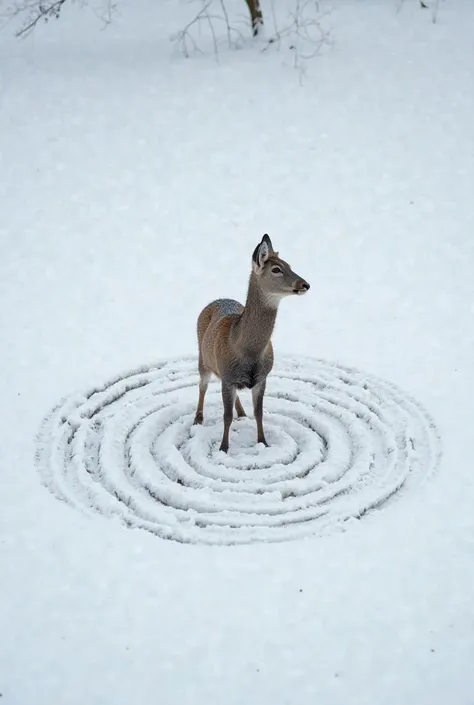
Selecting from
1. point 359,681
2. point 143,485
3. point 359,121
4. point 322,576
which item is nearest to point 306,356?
point 143,485


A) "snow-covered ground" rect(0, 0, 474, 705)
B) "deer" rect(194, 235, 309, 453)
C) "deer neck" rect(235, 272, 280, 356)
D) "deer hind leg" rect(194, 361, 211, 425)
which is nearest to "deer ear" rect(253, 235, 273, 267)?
"deer" rect(194, 235, 309, 453)

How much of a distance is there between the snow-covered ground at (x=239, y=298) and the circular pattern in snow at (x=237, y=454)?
0.17 feet

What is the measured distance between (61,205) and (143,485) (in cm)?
599

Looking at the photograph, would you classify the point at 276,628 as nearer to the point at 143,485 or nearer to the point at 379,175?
the point at 143,485

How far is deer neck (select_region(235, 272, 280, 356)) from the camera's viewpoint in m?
6.63

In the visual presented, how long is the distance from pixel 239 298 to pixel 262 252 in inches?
131

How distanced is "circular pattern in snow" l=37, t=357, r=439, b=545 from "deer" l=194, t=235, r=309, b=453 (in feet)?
1.38

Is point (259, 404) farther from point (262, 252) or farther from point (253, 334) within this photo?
point (262, 252)

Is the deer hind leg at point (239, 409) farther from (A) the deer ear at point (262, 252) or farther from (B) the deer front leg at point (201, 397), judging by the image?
(A) the deer ear at point (262, 252)

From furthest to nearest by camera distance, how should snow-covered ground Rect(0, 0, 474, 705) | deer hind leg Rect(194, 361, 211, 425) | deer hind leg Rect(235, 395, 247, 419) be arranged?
deer hind leg Rect(235, 395, 247, 419)
deer hind leg Rect(194, 361, 211, 425)
snow-covered ground Rect(0, 0, 474, 705)

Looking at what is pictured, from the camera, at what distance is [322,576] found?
549 centimetres

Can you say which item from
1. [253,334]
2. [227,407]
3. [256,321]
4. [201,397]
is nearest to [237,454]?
[227,407]

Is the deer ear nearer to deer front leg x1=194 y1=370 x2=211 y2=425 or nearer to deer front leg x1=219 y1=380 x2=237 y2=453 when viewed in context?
deer front leg x1=219 y1=380 x2=237 y2=453

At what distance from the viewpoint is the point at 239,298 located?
9703 millimetres
